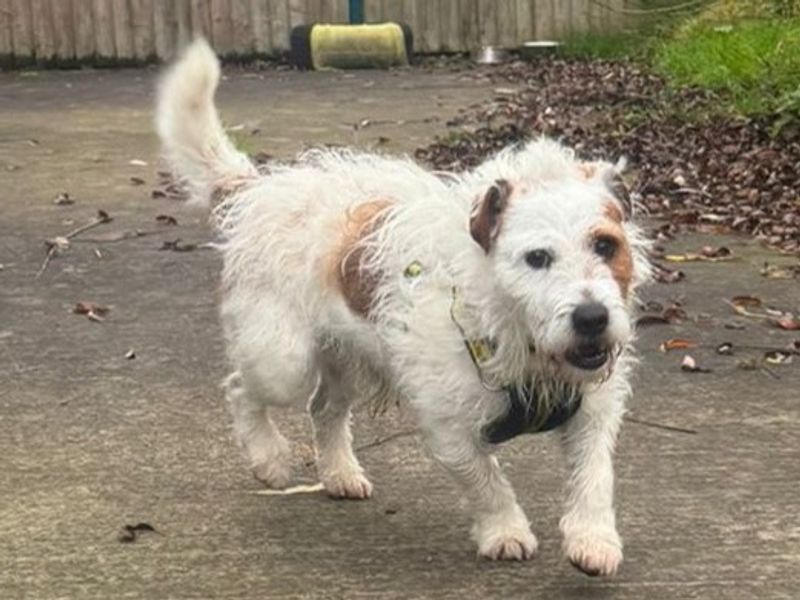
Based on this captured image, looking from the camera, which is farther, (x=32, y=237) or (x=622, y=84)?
(x=622, y=84)

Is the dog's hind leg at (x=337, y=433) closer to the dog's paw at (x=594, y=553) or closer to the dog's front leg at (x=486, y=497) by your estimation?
the dog's front leg at (x=486, y=497)

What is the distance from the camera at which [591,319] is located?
11.8 ft

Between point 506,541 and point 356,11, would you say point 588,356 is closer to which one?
point 506,541

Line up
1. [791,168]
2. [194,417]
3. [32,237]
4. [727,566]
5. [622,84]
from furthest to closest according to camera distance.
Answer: [622,84] < [791,168] < [32,237] < [194,417] < [727,566]

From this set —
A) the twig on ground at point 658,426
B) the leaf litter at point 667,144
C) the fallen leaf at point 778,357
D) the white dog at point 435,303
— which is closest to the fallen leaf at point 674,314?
the fallen leaf at point 778,357

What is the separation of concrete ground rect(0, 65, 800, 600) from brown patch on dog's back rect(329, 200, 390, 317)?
61cm

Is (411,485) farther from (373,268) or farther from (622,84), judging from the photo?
(622,84)

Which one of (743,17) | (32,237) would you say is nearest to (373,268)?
(32,237)

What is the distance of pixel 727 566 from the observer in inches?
158

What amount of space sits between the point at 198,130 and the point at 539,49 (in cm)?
1451

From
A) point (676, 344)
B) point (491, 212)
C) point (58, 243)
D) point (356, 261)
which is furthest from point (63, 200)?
point (491, 212)

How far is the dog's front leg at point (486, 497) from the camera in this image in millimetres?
4059

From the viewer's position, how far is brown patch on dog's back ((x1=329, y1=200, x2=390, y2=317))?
435cm

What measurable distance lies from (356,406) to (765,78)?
308 inches
